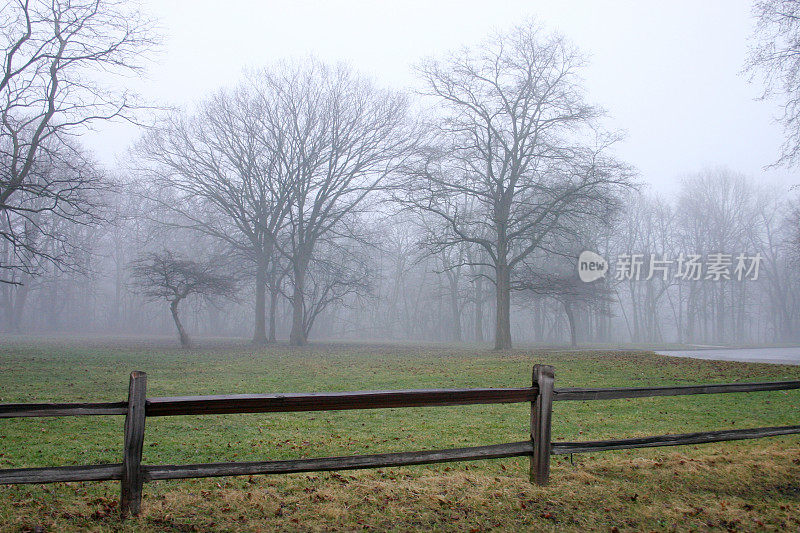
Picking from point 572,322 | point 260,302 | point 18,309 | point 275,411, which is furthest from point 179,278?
point 275,411

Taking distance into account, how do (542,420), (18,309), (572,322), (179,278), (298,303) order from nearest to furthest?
(542,420)
(179,278)
(298,303)
(572,322)
(18,309)

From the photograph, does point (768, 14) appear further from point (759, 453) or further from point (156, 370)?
point (156, 370)

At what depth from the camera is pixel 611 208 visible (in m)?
26.8

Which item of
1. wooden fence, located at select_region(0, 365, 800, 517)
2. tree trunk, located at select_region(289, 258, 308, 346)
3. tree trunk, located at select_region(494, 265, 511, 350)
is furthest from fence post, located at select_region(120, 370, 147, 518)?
tree trunk, located at select_region(289, 258, 308, 346)

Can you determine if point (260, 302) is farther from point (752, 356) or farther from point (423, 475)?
point (423, 475)

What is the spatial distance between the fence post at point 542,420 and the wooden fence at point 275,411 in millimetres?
10

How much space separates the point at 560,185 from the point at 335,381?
16.8 m

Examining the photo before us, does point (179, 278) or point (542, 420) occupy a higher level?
point (179, 278)

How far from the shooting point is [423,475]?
267 inches

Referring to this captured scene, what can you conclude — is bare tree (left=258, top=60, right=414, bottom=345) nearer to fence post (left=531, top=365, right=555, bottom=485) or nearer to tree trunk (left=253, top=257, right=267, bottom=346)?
tree trunk (left=253, top=257, right=267, bottom=346)

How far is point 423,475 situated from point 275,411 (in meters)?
2.42

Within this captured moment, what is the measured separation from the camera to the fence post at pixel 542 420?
6.07 meters

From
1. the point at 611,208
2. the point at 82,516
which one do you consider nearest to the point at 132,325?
the point at 611,208

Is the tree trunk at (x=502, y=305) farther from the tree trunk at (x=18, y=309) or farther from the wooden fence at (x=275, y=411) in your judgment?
the tree trunk at (x=18, y=309)
